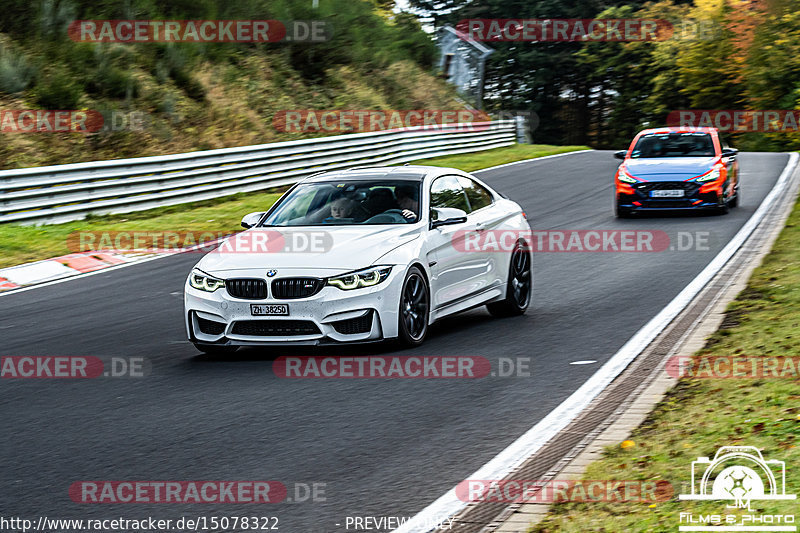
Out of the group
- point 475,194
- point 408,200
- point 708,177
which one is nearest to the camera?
point 408,200

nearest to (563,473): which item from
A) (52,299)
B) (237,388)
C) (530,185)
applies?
(237,388)

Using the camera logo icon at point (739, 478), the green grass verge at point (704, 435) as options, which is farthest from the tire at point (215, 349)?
the camera logo icon at point (739, 478)

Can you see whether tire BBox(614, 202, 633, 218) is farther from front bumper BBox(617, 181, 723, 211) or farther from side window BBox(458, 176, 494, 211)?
side window BBox(458, 176, 494, 211)

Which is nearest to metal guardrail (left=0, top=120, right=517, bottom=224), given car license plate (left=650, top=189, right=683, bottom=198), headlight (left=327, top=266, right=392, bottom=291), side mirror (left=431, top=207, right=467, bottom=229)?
car license plate (left=650, top=189, right=683, bottom=198)

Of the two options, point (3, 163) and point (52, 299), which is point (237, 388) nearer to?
point (52, 299)

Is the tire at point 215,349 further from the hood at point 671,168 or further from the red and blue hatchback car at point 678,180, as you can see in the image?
the hood at point 671,168

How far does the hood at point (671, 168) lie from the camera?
63.8ft

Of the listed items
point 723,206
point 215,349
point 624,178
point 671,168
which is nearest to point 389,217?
point 215,349

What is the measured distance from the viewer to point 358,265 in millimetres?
8789

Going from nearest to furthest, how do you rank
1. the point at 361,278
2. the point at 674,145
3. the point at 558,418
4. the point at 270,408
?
the point at 558,418
the point at 270,408
the point at 361,278
the point at 674,145

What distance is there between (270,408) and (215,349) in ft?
6.65

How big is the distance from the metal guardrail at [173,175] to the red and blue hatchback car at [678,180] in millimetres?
8179

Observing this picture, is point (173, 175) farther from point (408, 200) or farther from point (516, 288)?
point (408, 200)

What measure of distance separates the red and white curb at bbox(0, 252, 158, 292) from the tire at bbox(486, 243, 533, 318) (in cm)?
636
